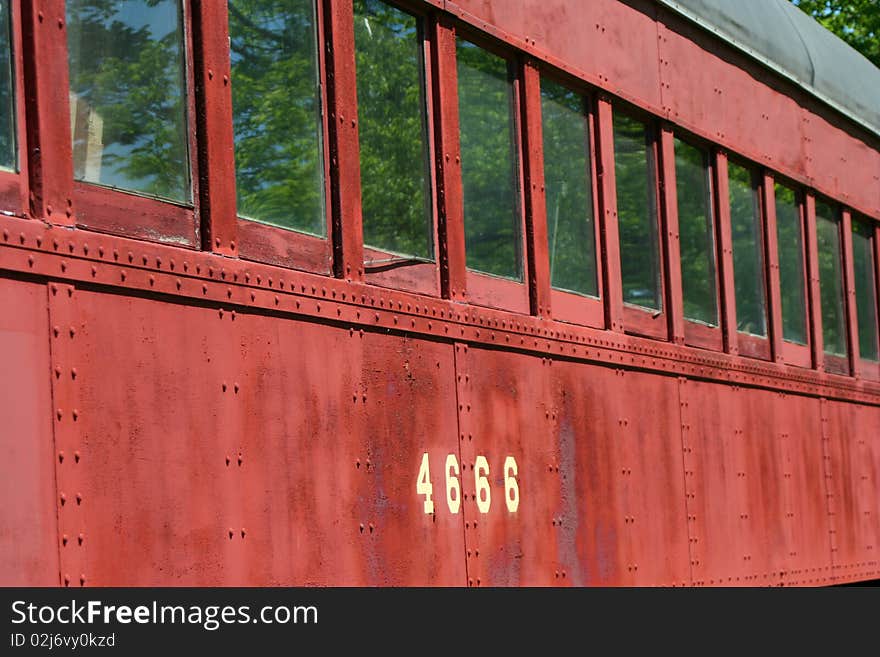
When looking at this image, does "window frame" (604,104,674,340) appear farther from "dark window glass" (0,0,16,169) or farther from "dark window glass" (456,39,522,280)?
"dark window glass" (0,0,16,169)

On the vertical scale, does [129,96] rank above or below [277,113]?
below

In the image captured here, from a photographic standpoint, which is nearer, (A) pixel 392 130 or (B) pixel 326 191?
(B) pixel 326 191

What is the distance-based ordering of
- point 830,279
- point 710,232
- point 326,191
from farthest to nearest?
1. point 830,279
2. point 710,232
3. point 326,191

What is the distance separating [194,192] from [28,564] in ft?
3.43

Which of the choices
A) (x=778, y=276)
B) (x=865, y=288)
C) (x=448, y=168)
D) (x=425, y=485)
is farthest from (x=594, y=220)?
(x=865, y=288)

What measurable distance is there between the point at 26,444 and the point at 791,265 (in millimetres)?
5230

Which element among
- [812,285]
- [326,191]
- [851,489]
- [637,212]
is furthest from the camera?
[851,489]

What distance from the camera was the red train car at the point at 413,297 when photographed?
3275 millimetres

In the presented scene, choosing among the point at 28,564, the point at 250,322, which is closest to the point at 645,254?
the point at 250,322

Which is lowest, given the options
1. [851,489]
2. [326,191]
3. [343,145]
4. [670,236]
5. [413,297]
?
[851,489]

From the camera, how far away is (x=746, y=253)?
7.12 meters

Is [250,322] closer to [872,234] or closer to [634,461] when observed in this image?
[634,461]

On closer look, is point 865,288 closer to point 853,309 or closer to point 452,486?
point 853,309

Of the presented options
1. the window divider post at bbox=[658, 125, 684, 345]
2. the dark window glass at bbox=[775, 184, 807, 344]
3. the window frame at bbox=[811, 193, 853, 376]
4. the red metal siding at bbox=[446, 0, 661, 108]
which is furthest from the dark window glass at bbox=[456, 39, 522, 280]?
the window frame at bbox=[811, 193, 853, 376]
